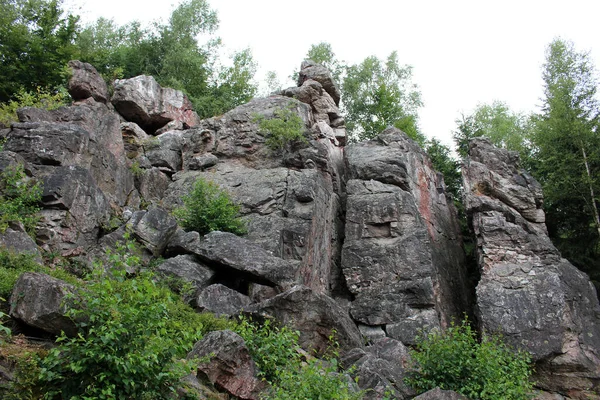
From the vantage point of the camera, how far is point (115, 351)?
7.11 meters

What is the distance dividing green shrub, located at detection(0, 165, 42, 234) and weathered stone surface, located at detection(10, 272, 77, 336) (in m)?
4.77

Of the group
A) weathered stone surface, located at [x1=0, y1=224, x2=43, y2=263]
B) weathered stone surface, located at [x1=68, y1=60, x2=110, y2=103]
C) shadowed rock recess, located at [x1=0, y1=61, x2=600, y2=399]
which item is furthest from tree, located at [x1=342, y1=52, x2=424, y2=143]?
weathered stone surface, located at [x1=0, y1=224, x2=43, y2=263]

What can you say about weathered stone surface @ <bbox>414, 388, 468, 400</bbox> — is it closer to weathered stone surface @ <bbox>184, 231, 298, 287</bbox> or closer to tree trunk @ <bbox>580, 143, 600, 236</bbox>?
weathered stone surface @ <bbox>184, 231, 298, 287</bbox>

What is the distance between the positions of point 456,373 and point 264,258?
5.61 m

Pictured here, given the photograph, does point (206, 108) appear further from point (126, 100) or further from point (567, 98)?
point (567, 98)

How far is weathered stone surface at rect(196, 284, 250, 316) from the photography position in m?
13.1

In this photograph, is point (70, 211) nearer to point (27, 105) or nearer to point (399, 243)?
point (27, 105)

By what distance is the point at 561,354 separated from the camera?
1573 cm

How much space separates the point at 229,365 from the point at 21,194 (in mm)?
7430

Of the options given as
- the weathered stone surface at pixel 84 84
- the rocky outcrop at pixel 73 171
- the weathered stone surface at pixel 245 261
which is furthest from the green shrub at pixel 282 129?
the weathered stone surface at pixel 84 84

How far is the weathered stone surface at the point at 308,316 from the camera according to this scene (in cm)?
1263

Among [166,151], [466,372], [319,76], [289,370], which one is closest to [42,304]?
[289,370]

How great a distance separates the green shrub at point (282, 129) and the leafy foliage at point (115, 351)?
1246cm

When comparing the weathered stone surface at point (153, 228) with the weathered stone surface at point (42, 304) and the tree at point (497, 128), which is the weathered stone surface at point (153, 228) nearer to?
the weathered stone surface at point (42, 304)
